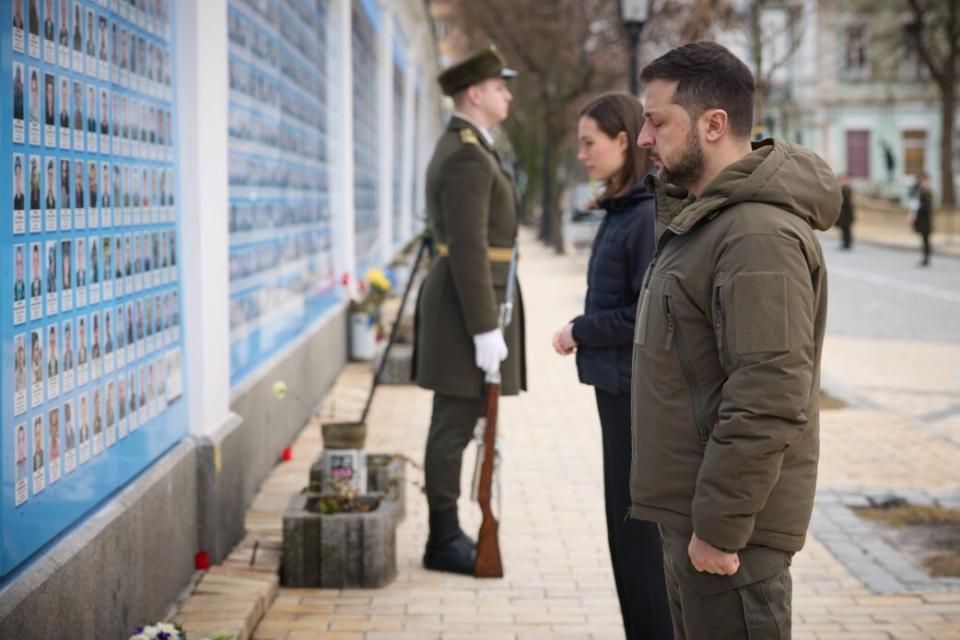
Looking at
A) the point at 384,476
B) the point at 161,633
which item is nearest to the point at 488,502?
the point at 384,476

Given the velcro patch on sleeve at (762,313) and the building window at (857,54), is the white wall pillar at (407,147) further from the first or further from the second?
the building window at (857,54)

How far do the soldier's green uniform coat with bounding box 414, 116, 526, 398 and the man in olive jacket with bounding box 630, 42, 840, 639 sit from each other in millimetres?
2564

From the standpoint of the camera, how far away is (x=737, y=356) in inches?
101

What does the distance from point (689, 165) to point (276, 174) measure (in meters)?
5.43

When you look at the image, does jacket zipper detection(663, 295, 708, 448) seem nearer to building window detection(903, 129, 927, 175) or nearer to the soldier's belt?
the soldier's belt

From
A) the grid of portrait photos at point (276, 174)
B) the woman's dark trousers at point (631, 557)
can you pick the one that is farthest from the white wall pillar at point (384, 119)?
the woman's dark trousers at point (631, 557)

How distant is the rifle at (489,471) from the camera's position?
5453mm

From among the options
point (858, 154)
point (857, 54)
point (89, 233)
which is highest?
point (857, 54)

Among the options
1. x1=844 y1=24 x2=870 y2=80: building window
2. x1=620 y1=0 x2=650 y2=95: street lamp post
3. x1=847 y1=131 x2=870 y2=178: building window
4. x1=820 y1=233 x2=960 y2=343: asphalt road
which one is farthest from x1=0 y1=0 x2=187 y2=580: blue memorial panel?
x1=847 y1=131 x2=870 y2=178: building window

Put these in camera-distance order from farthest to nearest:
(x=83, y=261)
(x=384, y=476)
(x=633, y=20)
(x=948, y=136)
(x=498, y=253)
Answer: (x=948, y=136) → (x=633, y=20) → (x=384, y=476) → (x=498, y=253) → (x=83, y=261)

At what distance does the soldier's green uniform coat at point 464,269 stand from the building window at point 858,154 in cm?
6241

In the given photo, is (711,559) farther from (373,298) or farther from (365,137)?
(365,137)

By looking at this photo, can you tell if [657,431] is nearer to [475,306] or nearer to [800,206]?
[800,206]

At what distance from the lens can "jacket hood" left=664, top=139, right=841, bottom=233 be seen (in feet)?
8.66
